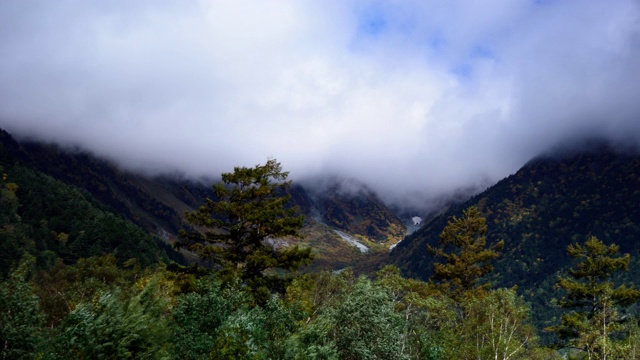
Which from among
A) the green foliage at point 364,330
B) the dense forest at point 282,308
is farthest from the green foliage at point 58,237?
the green foliage at point 364,330

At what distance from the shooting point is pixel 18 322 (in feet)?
105

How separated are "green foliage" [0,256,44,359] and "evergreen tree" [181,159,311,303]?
492 inches

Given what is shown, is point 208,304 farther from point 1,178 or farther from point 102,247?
point 1,178

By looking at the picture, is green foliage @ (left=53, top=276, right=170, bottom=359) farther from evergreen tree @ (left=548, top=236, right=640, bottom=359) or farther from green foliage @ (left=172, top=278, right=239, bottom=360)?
evergreen tree @ (left=548, top=236, right=640, bottom=359)

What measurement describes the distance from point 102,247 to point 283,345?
190 meters

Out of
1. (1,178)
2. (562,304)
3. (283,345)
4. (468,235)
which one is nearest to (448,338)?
(562,304)

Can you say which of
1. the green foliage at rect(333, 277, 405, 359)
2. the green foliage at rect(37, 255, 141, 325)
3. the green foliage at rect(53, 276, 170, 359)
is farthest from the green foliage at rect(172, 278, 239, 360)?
the green foliage at rect(37, 255, 141, 325)

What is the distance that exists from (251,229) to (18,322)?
61.2 ft

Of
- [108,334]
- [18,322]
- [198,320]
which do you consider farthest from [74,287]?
[108,334]

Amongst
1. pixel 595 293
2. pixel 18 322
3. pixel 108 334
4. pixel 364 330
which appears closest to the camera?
pixel 108 334

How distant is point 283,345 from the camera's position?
20.8 m

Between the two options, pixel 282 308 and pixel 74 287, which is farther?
pixel 74 287

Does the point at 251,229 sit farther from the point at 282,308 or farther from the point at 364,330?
the point at 364,330

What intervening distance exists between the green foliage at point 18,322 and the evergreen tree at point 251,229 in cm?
1251
